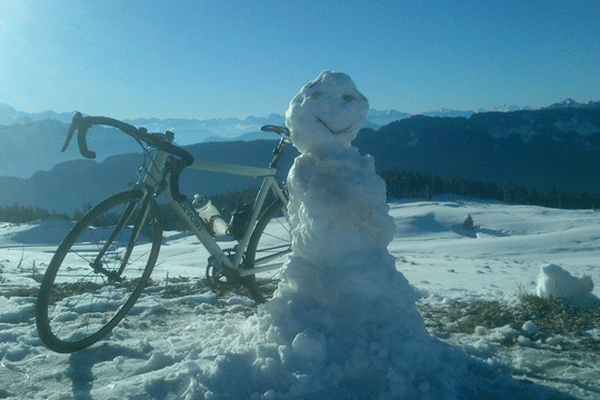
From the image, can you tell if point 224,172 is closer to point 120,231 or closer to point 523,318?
point 120,231

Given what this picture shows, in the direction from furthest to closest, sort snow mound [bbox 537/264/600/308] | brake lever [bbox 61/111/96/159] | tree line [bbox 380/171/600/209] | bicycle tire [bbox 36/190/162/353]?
tree line [bbox 380/171/600/209] → snow mound [bbox 537/264/600/308] → brake lever [bbox 61/111/96/159] → bicycle tire [bbox 36/190/162/353]

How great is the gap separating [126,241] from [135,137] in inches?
27.3

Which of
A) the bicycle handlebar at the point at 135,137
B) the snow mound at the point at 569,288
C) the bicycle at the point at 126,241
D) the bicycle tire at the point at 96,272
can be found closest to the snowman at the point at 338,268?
the bicycle handlebar at the point at 135,137

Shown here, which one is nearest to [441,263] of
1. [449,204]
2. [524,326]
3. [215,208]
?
[524,326]

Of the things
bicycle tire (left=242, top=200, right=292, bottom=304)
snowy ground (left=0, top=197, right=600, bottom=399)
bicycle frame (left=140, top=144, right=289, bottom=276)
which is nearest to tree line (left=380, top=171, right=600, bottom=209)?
snowy ground (left=0, top=197, right=600, bottom=399)

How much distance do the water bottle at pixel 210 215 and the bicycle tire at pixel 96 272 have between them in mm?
335

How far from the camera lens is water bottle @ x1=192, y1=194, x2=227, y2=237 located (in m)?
2.87

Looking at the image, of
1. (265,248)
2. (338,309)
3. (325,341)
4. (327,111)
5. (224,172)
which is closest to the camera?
(325,341)

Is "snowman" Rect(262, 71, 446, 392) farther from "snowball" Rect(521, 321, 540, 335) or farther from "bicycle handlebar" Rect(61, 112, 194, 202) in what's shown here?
"snowball" Rect(521, 321, 540, 335)

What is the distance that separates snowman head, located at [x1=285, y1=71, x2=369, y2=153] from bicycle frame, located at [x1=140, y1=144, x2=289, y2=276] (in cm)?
82

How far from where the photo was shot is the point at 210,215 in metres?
2.93

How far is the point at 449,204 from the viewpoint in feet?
54.2

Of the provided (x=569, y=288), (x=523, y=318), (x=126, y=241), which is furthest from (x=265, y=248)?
(x=569, y=288)

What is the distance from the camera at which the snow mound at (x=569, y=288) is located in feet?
9.34
